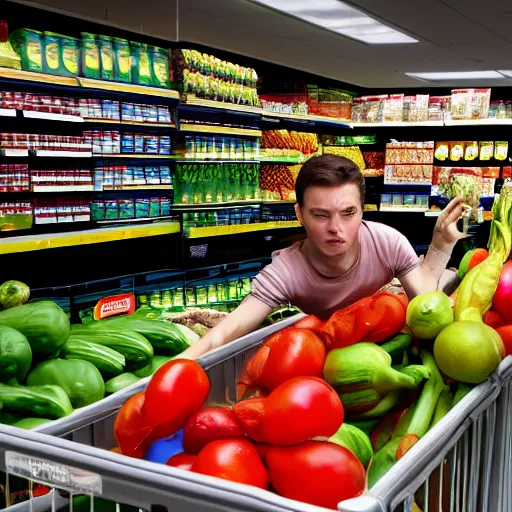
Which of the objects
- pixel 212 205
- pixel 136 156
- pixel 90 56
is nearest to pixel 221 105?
pixel 212 205

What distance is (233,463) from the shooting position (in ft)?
2.88

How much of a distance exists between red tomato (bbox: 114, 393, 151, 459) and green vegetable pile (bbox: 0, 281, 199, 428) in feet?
2.45

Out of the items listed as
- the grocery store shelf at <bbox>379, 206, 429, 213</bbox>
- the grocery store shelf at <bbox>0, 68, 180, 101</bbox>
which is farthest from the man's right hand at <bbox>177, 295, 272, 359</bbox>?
the grocery store shelf at <bbox>379, 206, 429, 213</bbox>

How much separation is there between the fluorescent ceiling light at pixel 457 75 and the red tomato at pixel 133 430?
10056 millimetres

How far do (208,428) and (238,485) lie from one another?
24 cm

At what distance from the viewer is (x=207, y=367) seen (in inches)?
58.5

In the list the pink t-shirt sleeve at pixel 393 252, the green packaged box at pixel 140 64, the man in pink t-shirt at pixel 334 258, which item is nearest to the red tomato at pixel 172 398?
the man in pink t-shirt at pixel 334 258

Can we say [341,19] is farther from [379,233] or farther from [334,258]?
[334,258]

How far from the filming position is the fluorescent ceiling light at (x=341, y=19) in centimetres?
580

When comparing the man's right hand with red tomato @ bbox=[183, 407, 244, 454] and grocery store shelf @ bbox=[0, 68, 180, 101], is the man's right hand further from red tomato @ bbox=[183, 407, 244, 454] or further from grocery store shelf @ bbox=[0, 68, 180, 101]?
grocery store shelf @ bbox=[0, 68, 180, 101]

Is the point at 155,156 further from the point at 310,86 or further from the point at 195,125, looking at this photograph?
the point at 310,86

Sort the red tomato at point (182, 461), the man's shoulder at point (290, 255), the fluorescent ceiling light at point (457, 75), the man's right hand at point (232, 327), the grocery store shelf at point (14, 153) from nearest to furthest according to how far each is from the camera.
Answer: the red tomato at point (182, 461), the man's right hand at point (232, 327), the man's shoulder at point (290, 255), the grocery store shelf at point (14, 153), the fluorescent ceiling light at point (457, 75)

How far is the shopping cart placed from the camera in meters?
0.75

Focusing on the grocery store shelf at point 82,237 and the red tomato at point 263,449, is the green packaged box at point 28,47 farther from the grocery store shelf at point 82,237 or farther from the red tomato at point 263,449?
the red tomato at point 263,449
